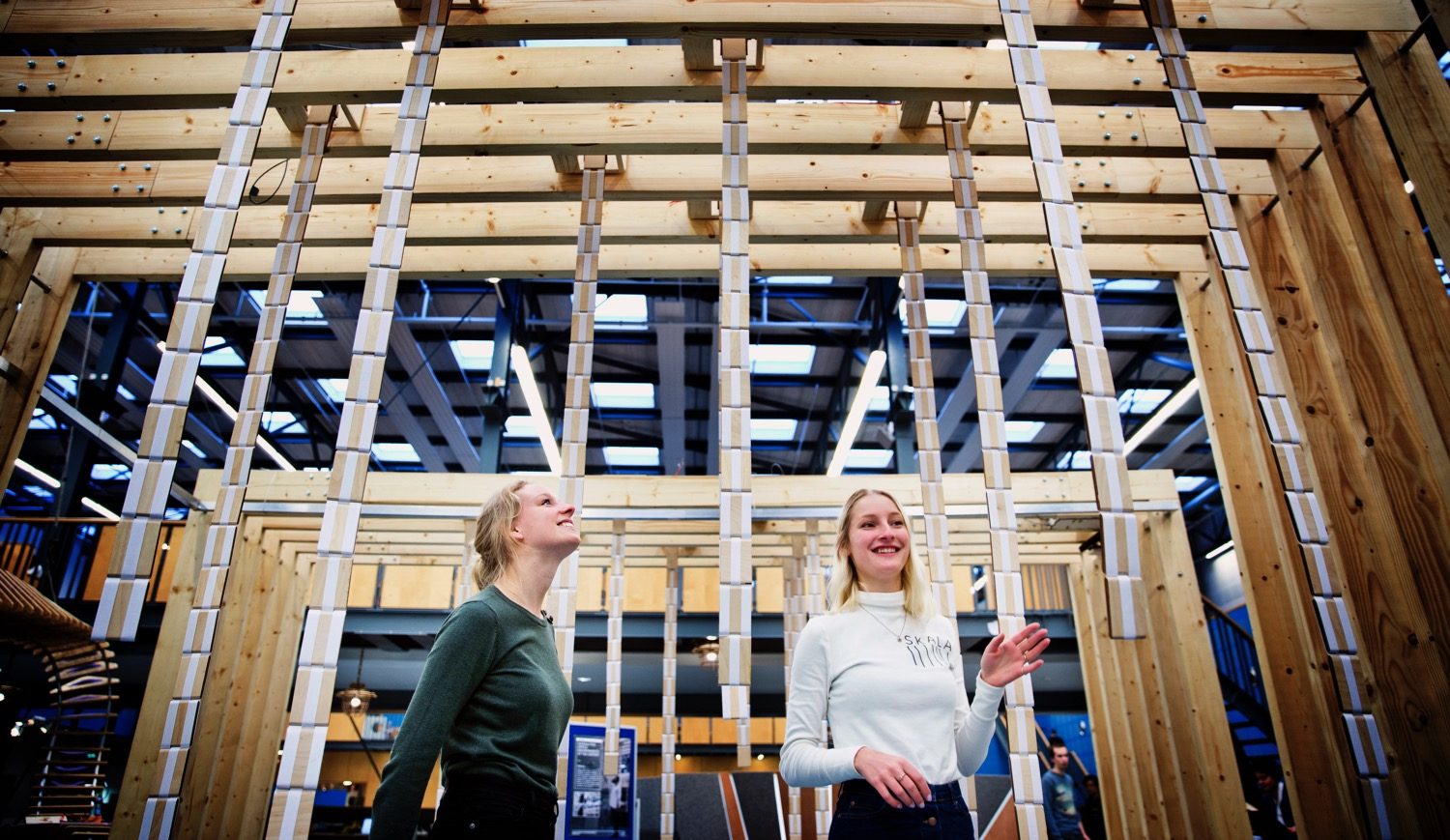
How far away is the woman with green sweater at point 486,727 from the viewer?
5.58 ft

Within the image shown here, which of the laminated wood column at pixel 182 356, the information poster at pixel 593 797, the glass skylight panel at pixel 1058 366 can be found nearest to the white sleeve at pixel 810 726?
the laminated wood column at pixel 182 356

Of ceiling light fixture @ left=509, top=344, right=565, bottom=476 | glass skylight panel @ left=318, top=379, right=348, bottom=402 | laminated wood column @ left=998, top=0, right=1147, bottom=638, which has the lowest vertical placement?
laminated wood column @ left=998, top=0, right=1147, bottom=638

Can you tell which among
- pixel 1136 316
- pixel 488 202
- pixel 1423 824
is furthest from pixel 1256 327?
pixel 1136 316

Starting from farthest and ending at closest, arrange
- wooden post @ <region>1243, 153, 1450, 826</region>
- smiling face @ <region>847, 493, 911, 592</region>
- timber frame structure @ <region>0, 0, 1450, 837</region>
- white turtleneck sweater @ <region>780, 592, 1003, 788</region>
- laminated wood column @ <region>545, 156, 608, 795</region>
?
1. laminated wood column @ <region>545, 156, 608, 795</region>
2. wooden post @ <region>1243, 153, 1450, 826</region>
3. timber frame structure @ <region>0, 0, 1450, 837</region>
4. smiling face @ <region>847, 493, 911, 592</region>
5. white turtleneck sweater @ <region>780, 592, 1003, 788</region>

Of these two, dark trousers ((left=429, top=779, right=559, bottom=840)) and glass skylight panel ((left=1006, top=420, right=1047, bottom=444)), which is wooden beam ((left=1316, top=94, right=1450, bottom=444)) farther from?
glass skylight panel ((left=1006, top=420, right=1047, bottom=444))

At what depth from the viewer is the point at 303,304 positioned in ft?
36.5

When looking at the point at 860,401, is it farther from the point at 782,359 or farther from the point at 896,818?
the point at 896,818

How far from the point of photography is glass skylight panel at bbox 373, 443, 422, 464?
15.2 meters

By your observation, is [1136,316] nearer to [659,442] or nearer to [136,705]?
[659,442]

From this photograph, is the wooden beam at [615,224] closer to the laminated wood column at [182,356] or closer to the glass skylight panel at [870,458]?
the laminated wood column at [182,356]

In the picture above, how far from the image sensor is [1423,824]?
316 cm

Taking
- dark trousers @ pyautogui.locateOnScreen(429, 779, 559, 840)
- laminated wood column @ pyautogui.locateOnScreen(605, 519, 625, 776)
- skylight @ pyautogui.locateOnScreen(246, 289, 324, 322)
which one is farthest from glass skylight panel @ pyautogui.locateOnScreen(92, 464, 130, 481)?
dark trousers @ pyautogui.locateOnScreen(429, 779, 559, 840)

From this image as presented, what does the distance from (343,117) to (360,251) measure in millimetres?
1415

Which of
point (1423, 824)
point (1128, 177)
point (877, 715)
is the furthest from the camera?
point (1128, 177)
